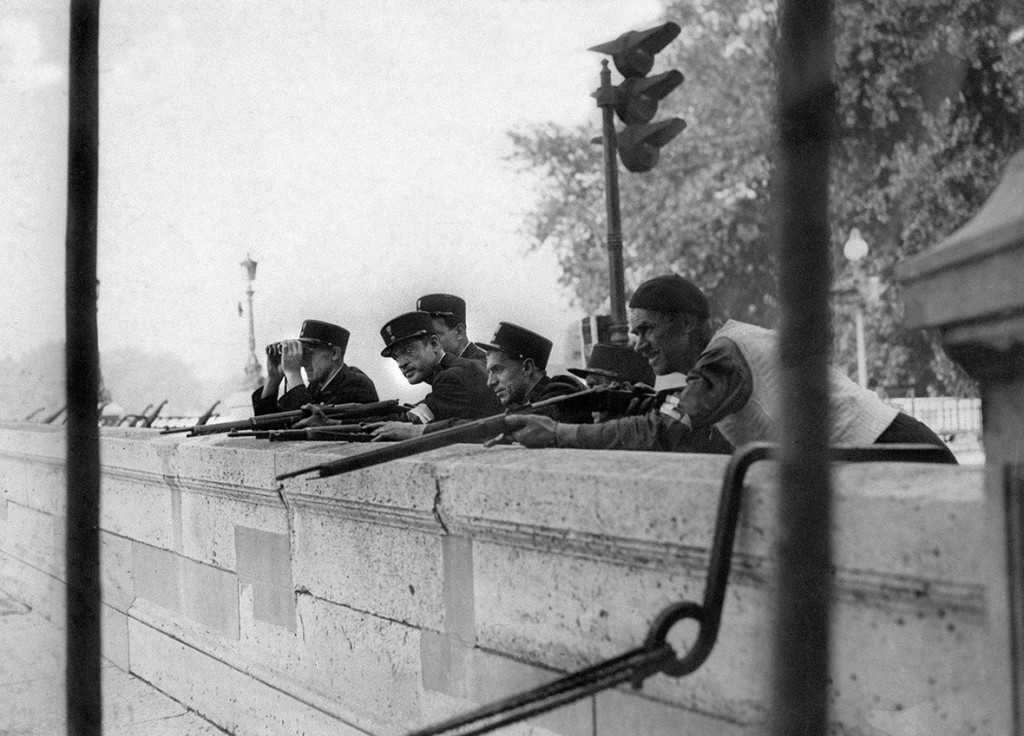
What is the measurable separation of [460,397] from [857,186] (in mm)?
3193

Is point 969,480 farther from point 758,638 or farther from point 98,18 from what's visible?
point 98,18

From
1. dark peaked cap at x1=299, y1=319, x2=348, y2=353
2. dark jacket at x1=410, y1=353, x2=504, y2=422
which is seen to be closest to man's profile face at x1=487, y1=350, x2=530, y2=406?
dark jacket at x1=410, y1=353, x2=504, y2=422

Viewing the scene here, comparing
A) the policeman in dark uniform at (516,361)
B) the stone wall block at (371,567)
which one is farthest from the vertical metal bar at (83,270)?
the policeman in dark uniform at (516,361)

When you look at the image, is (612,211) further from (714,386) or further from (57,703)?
(57,703)

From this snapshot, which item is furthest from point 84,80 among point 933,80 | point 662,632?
point 933,80

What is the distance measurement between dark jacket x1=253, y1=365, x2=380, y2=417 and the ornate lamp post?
12006 millimetres

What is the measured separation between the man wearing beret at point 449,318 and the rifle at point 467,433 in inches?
111

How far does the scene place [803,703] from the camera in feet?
3.48

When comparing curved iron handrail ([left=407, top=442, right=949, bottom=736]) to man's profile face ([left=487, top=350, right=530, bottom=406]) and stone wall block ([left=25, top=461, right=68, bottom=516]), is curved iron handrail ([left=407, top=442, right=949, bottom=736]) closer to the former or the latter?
man's profile face ([left=487, top=350, right=530, bottom=406])

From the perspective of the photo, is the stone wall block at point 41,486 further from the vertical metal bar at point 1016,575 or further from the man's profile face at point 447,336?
the vertical metal bar at point 1016,575

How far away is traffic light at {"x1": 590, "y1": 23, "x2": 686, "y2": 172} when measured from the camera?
6492 millimetres

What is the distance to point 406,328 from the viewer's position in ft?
18.9

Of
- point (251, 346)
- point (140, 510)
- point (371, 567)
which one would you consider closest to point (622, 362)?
point (140, 510)

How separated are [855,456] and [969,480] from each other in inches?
10.6
